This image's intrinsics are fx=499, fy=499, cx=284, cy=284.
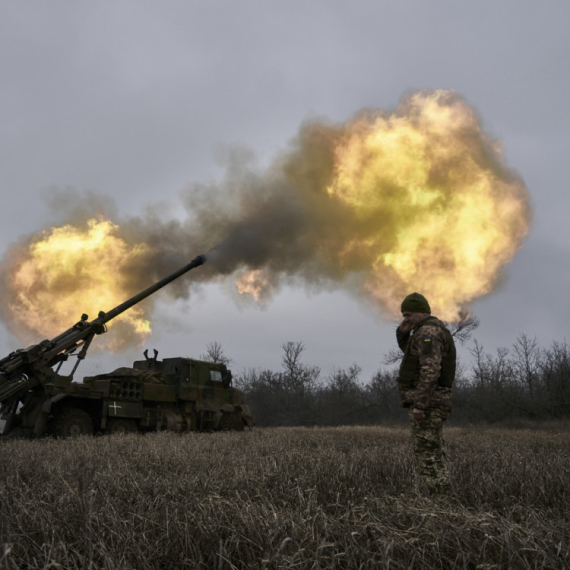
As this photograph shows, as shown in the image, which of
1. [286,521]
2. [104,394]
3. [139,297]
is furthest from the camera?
[139,297]

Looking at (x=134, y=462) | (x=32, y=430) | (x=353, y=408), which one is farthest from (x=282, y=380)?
(x=134, y=462)

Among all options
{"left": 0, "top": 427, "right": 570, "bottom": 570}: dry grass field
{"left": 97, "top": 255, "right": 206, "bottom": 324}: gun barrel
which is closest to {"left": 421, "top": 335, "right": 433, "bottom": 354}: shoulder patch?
{"left": 0, "top": 427, "right": 570, "bottom": 570}: dry grass field

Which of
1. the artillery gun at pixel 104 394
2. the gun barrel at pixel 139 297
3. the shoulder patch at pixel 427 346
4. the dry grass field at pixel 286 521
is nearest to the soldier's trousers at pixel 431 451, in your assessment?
the dry grass field at pixel 286 521

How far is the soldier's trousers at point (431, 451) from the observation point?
441 cm

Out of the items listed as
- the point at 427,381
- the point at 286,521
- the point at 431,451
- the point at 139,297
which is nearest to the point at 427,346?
the point at 427,381

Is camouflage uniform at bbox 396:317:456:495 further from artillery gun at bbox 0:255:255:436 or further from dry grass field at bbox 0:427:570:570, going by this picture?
artillery gun at bbox 0:255:255:436

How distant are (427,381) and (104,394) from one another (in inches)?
427

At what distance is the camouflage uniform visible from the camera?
15.0 feet

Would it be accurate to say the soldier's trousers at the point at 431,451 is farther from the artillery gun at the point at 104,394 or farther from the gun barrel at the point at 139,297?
the gun barrel at the point at 139,297

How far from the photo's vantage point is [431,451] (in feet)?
15.1

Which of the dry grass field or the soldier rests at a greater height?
the soldier

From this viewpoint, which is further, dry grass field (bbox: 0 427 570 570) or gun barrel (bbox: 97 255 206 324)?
gun barrel (bbox: 97 255 206 324)

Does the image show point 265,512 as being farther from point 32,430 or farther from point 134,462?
point 32,430

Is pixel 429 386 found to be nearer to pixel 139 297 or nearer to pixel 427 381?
pixel 427 381
